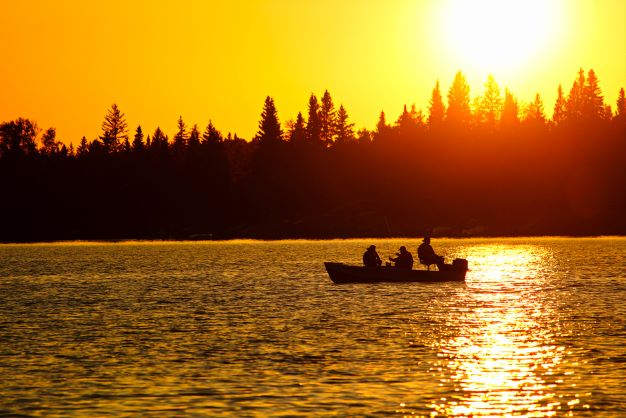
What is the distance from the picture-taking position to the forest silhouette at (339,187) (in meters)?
175

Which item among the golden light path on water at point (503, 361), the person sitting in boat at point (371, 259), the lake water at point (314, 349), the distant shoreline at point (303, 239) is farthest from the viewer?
the distant shoreline at point (303, 239)

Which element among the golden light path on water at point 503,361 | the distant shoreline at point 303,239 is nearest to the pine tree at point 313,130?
the distant shoreline at point 303,239

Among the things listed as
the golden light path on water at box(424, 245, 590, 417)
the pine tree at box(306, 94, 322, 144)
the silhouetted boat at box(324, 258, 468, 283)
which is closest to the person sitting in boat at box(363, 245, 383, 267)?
the silhouetted boat at box(324, 258, 468, 283)

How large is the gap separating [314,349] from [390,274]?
29037 millimetres

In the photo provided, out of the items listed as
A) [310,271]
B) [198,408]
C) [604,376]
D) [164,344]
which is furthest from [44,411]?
[310,271]

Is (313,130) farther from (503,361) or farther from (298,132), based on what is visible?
(503,361)

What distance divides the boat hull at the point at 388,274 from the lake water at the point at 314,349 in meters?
0.73

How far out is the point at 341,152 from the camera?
195 meters

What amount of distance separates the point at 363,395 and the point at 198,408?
14.4 feet

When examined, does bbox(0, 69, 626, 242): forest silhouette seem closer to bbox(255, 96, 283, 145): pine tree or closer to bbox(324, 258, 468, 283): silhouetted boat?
bbox(255, 96, 283, 145): pine tree

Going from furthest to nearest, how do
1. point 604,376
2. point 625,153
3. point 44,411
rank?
point 625,153
point 604,376
point 44,411

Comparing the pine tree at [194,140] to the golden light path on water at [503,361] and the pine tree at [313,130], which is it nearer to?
the pine tree at [313,130]

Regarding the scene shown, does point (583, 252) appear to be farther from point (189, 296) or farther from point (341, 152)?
point (341, 152)

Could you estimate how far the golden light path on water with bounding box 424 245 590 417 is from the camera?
25.5m
